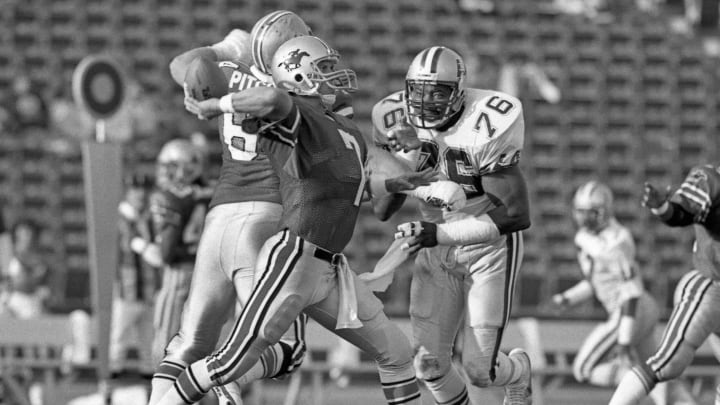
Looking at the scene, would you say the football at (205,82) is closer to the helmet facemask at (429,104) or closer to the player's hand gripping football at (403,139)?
the player's hand gripping football at (403,139)

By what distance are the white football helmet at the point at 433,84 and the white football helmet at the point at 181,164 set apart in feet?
8.74

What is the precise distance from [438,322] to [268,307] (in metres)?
1.22

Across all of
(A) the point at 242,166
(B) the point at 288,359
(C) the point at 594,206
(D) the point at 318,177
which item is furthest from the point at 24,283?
(D) the point at 318,177

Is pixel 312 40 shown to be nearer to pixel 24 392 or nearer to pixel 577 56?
pixel 24 392

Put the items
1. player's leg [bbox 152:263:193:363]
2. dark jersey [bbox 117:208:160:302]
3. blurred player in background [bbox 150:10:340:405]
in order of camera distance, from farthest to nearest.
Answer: dark jersey [bbox 117:208:160:302]
player's leg [bbox 152:263:193:363]
blurred player in background [bbox 150:10:340:405]

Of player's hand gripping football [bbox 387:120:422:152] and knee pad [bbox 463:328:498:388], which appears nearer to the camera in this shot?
player's hand gripping football [bbox 387:120:422:152]

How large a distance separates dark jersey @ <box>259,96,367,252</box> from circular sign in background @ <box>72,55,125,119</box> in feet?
11.5

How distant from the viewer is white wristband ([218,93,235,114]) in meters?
5.18

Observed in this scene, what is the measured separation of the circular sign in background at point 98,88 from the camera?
875cm

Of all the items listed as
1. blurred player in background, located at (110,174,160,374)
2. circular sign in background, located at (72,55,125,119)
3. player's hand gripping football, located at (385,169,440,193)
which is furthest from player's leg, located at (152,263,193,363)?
player's hand gripping football, located at (385,169,440,193)

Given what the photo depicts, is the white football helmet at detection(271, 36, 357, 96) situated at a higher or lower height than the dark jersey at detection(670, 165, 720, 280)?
higher

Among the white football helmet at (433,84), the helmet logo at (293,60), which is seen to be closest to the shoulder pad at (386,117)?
the white football helmet at (433,84)

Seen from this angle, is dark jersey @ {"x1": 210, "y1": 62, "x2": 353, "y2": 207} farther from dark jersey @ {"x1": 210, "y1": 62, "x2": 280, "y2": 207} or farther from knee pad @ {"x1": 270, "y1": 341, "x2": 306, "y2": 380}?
knee pad @ {"x1": 270, "y1": 341, "x2": 306, "y2": 380}

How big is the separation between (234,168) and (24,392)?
4.16 meters
